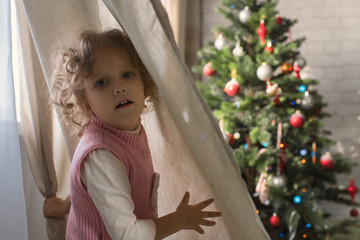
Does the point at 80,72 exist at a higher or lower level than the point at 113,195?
higher

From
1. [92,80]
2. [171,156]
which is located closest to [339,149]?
[171,156]

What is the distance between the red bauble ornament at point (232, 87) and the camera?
99.0 inches

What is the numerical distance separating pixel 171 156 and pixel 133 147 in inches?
5.9

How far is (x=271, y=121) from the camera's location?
2596 mm

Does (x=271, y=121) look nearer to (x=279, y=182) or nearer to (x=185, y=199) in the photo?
(x=279, y=182)

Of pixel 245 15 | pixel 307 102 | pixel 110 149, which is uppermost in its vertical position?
pixel 245 15

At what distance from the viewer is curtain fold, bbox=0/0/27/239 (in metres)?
0.98

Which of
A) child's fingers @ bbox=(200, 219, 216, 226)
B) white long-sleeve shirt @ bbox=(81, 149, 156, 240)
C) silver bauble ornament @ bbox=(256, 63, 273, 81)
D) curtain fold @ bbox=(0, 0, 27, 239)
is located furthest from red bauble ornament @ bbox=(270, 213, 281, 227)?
curtain fold @ bbox=(0, 0, 27, 239)

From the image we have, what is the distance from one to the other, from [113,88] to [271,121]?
1.74 metres

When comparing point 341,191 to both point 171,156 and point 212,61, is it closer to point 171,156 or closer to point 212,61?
point 212,61

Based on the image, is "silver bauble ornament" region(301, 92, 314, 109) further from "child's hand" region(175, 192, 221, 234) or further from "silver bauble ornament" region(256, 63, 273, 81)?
"child's hand" region(175, 192, 221, 234)

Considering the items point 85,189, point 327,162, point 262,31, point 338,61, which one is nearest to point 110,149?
point 85,189

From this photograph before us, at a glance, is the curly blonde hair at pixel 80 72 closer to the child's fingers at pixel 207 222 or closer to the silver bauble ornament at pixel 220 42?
the child's fingers at pixel 207 222

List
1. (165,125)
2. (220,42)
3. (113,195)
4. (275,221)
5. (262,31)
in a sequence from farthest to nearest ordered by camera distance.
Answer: (220,42) < (262,31) < (275,221) < (165,125) < (113,195)
